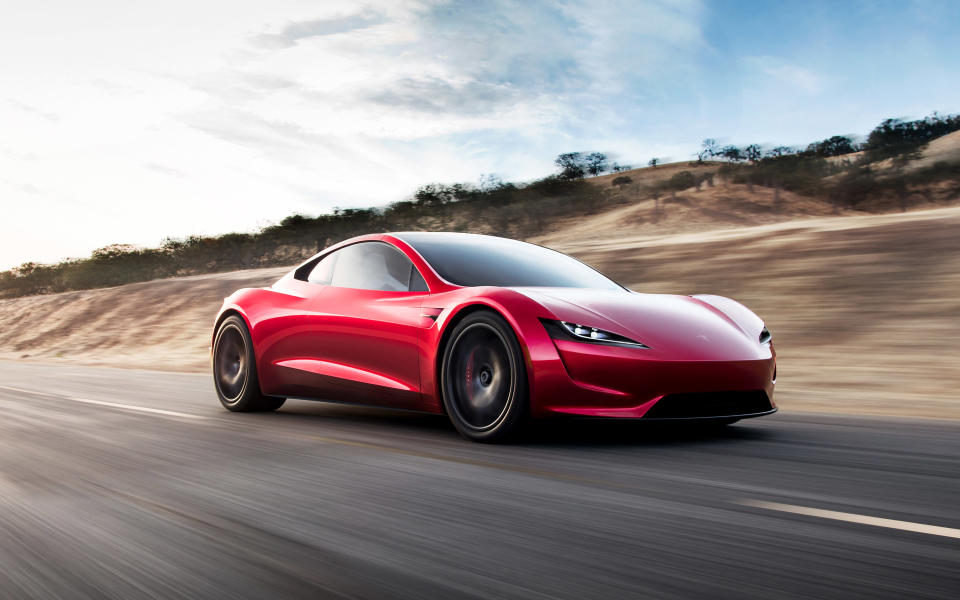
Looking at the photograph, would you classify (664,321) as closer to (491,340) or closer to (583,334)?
(583,334)

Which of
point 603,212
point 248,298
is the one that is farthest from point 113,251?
point 248,298

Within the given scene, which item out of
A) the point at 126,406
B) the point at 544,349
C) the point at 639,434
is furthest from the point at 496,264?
the point at 126,406

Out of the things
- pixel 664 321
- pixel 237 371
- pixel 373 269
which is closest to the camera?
pixel 664 321

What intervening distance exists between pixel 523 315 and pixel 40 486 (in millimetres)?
2492

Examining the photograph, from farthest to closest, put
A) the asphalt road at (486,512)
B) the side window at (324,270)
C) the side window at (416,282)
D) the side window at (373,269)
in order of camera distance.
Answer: the side window at (324,270) → the side window at (373,269) → the side window at (416,282) → the asphalt road at (486,512)

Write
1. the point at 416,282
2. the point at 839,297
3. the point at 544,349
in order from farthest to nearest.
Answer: the point at 839,297 < the point at 416,282 < the point at 544,349

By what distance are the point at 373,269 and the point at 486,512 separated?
2.97 metres

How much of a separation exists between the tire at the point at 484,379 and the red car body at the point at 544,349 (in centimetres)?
7

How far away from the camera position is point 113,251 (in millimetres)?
68938

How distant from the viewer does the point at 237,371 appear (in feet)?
23.7

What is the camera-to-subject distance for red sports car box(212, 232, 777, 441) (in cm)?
467

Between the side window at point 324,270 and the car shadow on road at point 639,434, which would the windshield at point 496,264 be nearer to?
the side window at point 324,270

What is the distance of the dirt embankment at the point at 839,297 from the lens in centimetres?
768

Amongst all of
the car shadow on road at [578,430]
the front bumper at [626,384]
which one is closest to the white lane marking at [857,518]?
the front bumper at [626,384]
